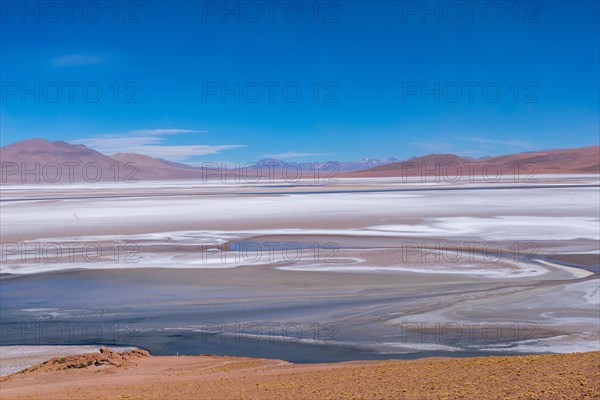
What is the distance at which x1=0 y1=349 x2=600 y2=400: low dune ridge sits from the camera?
172 inches

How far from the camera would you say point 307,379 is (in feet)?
16.6

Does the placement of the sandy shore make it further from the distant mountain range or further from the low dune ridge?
the distant mountain range

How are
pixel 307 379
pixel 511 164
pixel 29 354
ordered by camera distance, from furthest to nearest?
1. pixel 511 164
2. pixel 29 354
3. pixel 307 379

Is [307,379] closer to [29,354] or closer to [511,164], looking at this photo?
[29,354]

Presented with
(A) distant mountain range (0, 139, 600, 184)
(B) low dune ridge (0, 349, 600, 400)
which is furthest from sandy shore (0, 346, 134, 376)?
(A) distant mountain range (0, 139, 600, 184)

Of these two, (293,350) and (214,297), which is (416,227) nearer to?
(214,297)

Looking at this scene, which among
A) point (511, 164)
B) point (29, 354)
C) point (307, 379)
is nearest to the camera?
point (307, 379)

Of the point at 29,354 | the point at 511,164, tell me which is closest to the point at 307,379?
the point at 29,354

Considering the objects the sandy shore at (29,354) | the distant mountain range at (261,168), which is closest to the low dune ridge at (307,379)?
the sandy shore at (29,354)

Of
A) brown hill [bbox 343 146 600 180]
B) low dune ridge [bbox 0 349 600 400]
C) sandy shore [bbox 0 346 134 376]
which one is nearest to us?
low dune ridge [bbox 0 349 600 400]

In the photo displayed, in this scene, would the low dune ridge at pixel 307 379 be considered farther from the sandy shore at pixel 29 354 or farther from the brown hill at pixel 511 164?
the brown hill at pixel 511 164

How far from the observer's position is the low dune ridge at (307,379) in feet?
14.3

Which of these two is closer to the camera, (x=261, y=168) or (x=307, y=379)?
(x=307, y=379)

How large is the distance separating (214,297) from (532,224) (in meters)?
13.3
